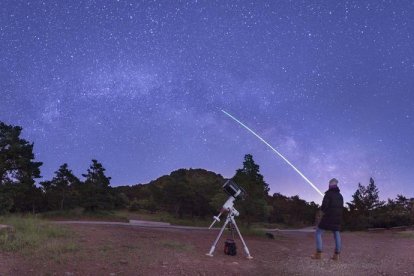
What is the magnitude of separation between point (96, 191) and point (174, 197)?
30.3ft

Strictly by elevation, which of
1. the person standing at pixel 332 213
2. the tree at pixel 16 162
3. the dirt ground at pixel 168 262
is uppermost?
the tree at pixel 16 162

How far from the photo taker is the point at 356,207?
35906 mm

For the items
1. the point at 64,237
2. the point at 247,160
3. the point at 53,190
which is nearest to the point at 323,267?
the point at 64,237

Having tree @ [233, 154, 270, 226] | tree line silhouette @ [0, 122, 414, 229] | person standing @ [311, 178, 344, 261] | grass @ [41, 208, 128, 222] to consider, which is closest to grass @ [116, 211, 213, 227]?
tree line silhouette @ [0, 122, 414, 229]

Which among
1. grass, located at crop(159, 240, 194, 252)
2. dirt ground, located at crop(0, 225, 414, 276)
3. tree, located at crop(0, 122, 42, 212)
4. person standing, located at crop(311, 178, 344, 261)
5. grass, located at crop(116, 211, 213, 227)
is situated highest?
tree, located at crop(0, 122, 42, 212)

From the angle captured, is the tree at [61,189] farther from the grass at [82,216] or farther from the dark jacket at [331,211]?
the dark jacket at [331,211]

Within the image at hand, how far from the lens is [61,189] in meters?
35.6

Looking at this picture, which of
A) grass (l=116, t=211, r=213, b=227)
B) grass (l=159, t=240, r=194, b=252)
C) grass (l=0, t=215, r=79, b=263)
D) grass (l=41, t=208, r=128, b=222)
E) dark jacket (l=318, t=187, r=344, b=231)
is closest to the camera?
grass (l=0, t=215, r=79, b=263)

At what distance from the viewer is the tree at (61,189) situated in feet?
114

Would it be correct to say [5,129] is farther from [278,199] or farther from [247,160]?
[278,199]

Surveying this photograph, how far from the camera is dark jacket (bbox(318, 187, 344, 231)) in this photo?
11.4m

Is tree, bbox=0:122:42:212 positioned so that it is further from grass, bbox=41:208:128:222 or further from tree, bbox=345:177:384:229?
tree, bbox=345:177:384:229

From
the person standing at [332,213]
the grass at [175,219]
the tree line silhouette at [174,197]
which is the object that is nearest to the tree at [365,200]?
the tree line silhouette at [174,197]

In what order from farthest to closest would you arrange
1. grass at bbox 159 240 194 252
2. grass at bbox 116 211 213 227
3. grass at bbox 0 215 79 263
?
grass at bbox 116 211 213 227 → grass at bbox 159 240 194 252 → grass at bbox 0 215 79 263
